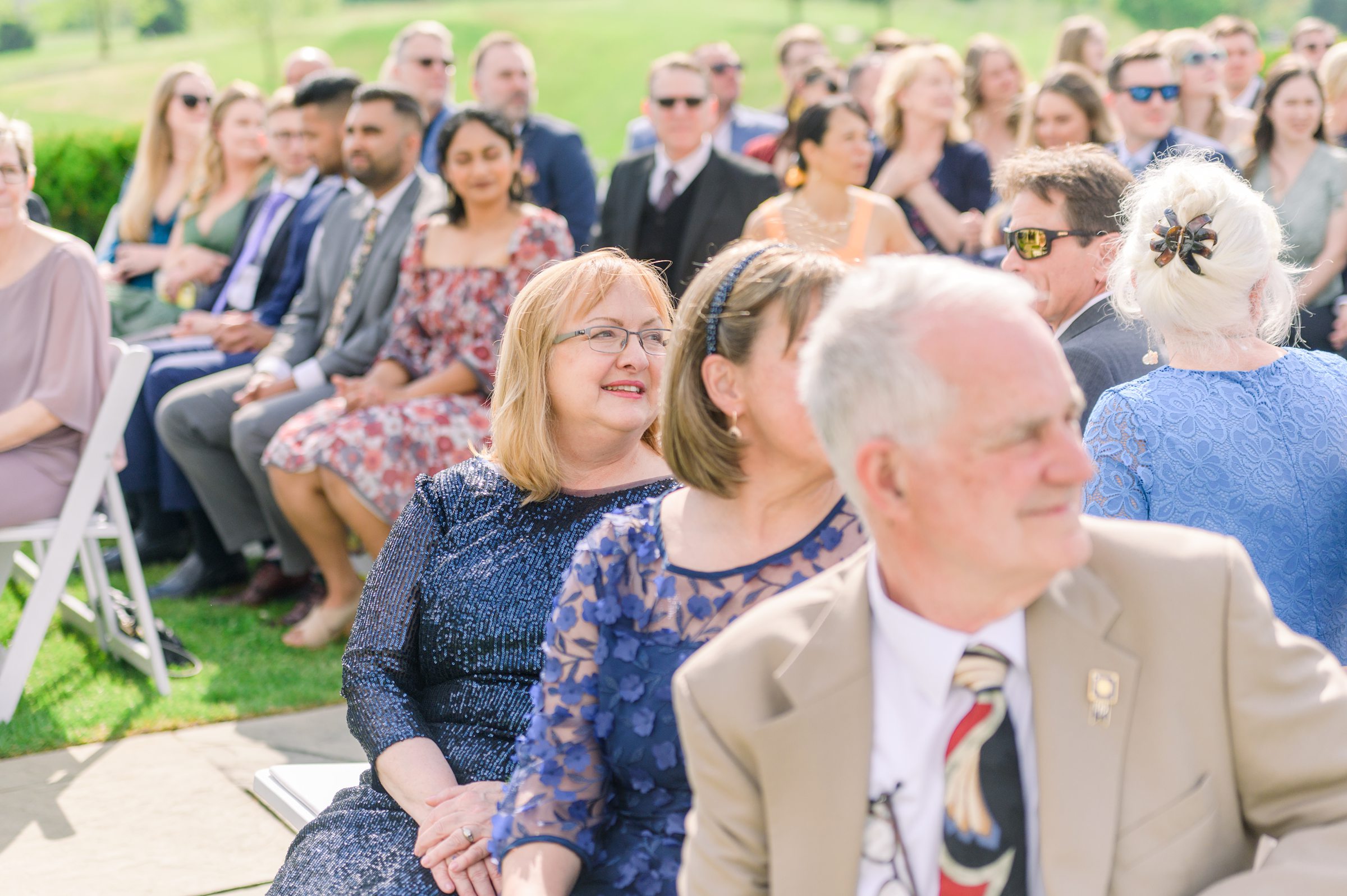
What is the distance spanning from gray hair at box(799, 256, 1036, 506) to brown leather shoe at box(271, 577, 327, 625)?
465cm

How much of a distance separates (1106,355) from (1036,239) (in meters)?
0.43

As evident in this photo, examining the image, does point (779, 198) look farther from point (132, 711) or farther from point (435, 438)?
point (132, 711)

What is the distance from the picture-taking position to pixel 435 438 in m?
5.30

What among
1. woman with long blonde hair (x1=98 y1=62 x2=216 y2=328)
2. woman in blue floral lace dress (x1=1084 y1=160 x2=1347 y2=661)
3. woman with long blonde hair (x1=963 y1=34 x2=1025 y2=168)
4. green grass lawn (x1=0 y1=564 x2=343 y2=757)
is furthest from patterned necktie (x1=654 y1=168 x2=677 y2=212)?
woman in blue floral lace dress (x1=1084 y1=160 x2=1347 y2=661)

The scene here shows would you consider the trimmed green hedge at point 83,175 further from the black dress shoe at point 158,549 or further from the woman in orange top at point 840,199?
the woman in orange top at point 840,199

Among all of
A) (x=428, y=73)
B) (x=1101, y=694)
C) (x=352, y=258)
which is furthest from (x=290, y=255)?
(x=1101, y=694)

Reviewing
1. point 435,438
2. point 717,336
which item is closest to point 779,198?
point 435,438

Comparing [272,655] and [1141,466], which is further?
[272,655]

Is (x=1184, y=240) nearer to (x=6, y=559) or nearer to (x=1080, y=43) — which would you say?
(x=6, y=559)

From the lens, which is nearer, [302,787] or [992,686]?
[992,686]

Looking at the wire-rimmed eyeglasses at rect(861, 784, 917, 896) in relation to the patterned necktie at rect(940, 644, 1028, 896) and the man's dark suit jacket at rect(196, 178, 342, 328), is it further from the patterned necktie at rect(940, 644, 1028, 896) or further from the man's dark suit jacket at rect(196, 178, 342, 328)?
the man's dark suit jacket at rect(196, 178, 342, 328)

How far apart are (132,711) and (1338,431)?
13.2 feet

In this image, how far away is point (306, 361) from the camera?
20.2 ft

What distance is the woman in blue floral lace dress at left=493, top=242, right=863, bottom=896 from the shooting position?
2053 mm
